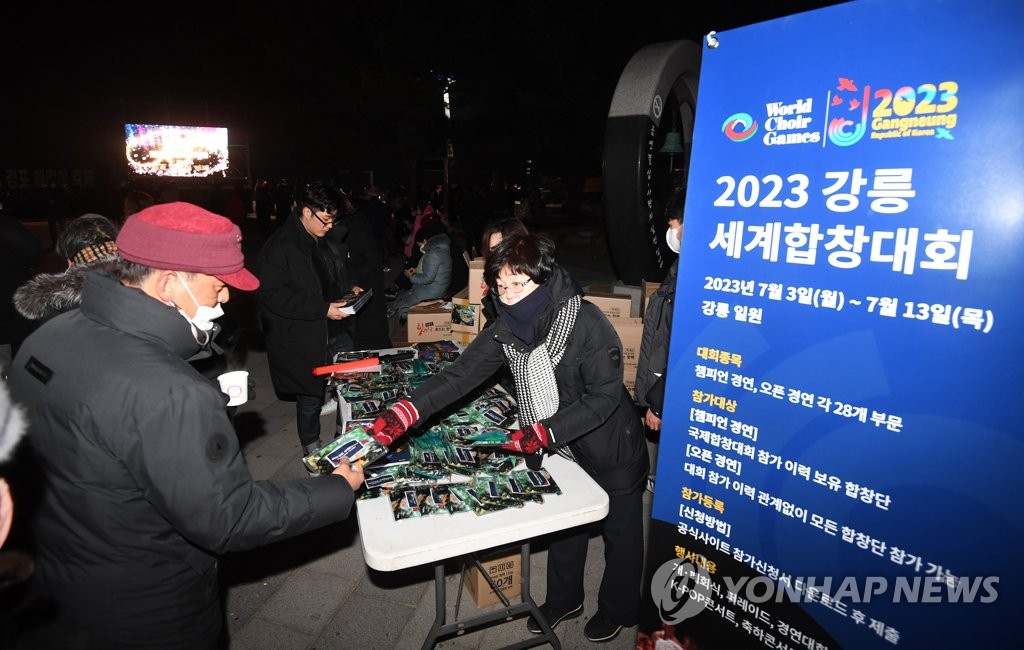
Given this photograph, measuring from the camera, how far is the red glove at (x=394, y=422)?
7.64 ft

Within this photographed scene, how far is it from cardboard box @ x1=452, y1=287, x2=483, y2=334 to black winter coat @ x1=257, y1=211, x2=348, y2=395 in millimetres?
1367

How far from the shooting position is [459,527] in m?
1.92

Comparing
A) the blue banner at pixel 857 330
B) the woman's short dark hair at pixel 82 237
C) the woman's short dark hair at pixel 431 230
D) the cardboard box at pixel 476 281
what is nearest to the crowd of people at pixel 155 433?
the blue banner at pixel 857 330

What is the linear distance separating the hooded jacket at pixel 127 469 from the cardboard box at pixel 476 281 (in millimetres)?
3223

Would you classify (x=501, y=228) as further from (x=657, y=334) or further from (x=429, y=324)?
(x=429, y=324)

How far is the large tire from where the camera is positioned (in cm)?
594

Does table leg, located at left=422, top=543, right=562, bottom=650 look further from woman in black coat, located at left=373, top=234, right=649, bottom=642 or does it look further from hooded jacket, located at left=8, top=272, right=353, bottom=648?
hooded jacket, located at left=8, top=272, right=353, bottom=648

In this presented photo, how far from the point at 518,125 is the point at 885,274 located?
2212cm

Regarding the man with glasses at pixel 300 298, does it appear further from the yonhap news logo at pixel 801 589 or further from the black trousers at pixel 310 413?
the yonhap news logo at pixel 801 589

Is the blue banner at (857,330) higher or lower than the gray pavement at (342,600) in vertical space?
higher

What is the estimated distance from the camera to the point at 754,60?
1.77m

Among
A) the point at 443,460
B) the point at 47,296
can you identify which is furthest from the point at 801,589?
the point at 47,296

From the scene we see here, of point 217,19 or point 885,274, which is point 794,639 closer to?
point 885,274

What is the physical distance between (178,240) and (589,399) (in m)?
1.58
